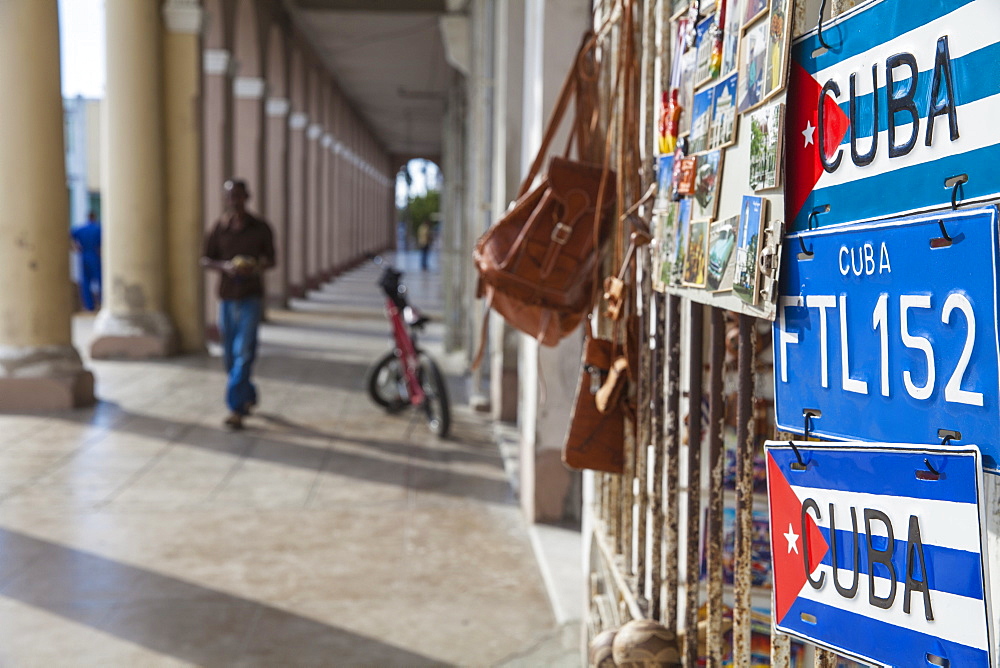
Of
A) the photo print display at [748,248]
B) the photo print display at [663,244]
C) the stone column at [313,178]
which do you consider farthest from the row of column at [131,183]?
the photo print display at [748,248]

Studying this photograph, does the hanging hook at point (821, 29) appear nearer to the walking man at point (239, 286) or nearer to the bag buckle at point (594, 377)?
the bag buckle at point (594, 377)

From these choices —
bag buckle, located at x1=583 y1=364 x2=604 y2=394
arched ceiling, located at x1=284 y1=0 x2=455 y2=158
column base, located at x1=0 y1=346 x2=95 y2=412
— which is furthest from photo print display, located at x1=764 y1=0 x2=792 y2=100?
arched ceiling, located at x1=284 y1=0 x2=455 y2=158

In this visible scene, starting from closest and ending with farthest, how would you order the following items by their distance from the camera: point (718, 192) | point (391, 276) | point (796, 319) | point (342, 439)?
point (796, 319) → point (718, 192) → point (342, 439) → point (391, 276)

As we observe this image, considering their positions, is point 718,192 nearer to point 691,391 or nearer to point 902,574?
point 691,391

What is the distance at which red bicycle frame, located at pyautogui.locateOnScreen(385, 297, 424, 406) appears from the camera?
770 centimetres

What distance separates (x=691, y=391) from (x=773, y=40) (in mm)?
822

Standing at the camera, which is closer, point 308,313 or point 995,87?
point 995,87

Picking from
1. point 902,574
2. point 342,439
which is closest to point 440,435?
point 342,439

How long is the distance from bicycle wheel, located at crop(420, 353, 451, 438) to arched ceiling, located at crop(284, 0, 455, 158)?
7924 mm

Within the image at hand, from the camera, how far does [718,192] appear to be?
1.86 meters

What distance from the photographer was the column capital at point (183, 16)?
37.4 ft

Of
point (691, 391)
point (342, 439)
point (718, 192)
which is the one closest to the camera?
point (718, 192)

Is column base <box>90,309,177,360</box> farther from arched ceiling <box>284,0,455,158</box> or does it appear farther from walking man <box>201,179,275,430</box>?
arched ceiling <box>284,0,455,158</box>

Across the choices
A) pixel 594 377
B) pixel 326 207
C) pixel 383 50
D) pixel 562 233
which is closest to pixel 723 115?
pixel 594 377
